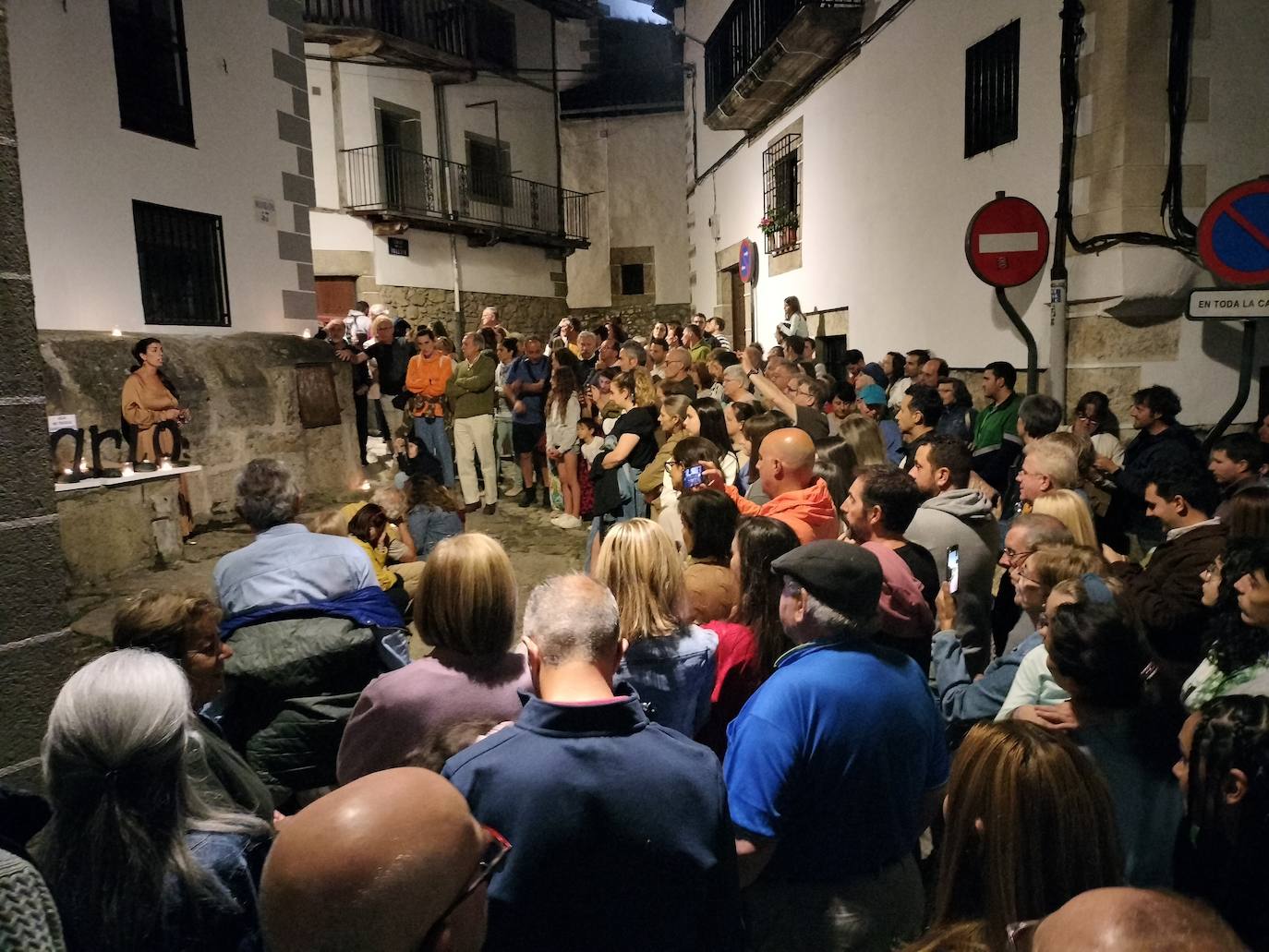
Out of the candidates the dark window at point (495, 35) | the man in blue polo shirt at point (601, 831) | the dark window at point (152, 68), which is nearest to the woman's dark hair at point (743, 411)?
the man in blue polo shirt at point (601, 831)

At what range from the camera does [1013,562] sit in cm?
302

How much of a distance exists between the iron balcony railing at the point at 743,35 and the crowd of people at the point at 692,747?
8726 mm

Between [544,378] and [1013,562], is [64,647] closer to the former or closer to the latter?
[1013,562]

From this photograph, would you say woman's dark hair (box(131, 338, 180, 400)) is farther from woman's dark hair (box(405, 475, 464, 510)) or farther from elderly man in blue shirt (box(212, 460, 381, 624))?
elderly man in blue shirt (box(212, 460, 381, 624))

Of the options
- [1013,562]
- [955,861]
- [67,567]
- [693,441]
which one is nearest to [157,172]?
[67,567]

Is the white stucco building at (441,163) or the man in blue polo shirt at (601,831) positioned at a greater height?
the white stucco building at (441,163)

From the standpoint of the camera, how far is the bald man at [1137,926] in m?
0.98

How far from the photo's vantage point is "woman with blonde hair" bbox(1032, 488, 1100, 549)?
333 cm

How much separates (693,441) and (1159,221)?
4147 millimetres

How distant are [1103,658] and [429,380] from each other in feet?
24.8

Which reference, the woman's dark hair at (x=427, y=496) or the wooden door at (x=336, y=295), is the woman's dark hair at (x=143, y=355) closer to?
the woman's dark hair at (x=427, y=496)

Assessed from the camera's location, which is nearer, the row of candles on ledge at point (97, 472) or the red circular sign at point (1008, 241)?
the row of candles on ledge at point (97, 472)

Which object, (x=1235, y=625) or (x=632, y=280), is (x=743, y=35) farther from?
(x=1235, y=625)

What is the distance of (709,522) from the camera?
321 centimetres
